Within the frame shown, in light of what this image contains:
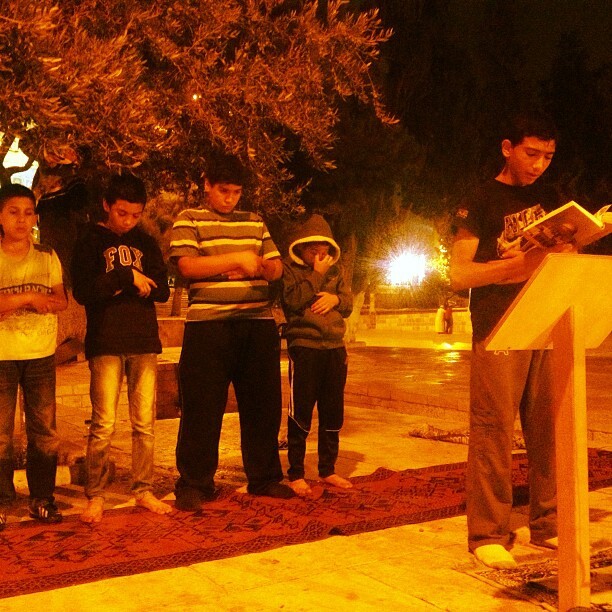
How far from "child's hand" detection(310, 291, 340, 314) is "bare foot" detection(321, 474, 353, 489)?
3.64 feet

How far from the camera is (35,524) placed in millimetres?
4855

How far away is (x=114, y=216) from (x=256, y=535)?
200 cm

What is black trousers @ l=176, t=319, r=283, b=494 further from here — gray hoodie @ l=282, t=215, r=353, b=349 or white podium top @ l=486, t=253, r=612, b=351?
white podium top @ l=486, t=253, r=612, b=351

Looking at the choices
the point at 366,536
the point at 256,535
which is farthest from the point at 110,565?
the point at 366,536

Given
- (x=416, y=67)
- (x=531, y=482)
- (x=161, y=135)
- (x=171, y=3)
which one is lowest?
(x=531, y=482)

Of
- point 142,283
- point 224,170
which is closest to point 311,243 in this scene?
point 224,170

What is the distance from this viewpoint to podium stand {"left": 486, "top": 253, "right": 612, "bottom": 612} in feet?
10.4

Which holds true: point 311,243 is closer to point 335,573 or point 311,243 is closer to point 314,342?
point 314,342

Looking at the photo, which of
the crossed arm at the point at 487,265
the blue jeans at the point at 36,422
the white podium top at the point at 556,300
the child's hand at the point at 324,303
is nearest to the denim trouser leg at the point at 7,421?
the blue jeans at the point at 36,422

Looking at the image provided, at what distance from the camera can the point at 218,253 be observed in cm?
528

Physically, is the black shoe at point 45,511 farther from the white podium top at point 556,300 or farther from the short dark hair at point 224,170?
the white podium top at point 556,300

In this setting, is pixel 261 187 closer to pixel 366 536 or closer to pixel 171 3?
pixel 171 3

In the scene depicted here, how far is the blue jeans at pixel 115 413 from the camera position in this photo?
501cm

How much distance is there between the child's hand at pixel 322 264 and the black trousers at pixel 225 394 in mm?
573
